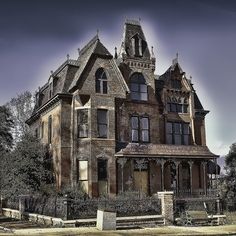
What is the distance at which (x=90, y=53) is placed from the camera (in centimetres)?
3250

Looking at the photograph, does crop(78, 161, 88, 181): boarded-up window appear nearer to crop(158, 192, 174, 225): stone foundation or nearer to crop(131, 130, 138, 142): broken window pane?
crop(131, 130, 138, 142): broken window pane

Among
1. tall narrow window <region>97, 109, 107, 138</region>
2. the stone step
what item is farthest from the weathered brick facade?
the stone step

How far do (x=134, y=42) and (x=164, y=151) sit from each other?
9.80m

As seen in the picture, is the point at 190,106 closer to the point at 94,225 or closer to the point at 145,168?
the point at 145,168

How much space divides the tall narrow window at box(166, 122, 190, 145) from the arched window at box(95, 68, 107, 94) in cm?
721

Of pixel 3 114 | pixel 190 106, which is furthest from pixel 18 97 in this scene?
pixel 190 106

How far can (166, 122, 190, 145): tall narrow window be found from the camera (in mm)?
35928

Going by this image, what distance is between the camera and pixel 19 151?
103 feet

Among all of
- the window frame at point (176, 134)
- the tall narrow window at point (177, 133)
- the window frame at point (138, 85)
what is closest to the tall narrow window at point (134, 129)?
the window frame at point (138, 85)

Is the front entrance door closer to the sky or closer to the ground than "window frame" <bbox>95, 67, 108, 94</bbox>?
closer to the ground

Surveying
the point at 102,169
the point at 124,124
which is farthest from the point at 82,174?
the point at 124,124

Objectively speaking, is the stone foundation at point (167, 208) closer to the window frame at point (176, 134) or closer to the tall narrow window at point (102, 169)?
the tall narrow window at point (102, 169)

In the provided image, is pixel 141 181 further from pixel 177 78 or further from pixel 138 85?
pixel 177 78

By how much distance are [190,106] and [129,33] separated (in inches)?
336
